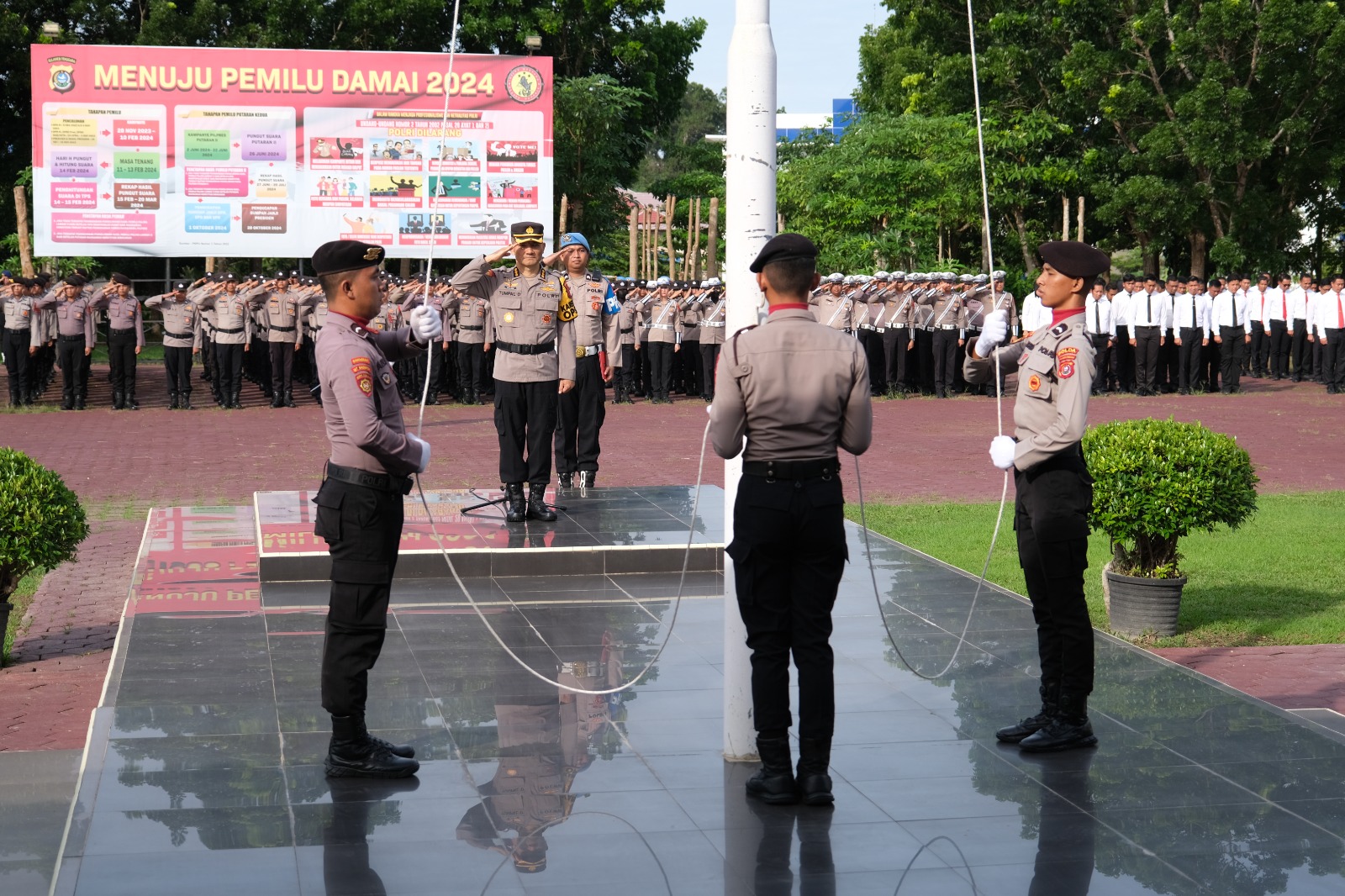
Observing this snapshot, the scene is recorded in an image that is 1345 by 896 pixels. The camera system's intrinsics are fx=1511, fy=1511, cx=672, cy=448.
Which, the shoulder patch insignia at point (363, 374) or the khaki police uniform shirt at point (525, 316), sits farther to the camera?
the khaki police uniform shirt at point (525, 316)

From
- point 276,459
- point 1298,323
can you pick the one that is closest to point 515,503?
point 276,459

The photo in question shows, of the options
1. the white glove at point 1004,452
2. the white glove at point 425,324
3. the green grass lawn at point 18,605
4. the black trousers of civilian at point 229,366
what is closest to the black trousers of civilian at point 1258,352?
the black trousers of civilian at point 229,366

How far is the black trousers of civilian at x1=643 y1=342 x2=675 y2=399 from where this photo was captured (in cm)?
2355

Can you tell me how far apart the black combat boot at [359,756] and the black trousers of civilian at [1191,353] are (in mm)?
21559

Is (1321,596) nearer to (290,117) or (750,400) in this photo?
(750,400)

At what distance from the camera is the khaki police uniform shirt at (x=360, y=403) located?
4.93m

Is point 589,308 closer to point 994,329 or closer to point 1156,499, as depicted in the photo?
point 1156,499

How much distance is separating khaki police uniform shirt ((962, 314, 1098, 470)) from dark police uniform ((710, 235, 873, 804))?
85 centimetres

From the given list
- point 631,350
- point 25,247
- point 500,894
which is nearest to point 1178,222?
point 631,350

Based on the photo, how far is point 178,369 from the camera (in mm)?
21984

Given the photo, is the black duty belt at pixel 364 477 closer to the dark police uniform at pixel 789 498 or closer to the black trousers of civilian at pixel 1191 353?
the dark police uniform at pixel 789 498

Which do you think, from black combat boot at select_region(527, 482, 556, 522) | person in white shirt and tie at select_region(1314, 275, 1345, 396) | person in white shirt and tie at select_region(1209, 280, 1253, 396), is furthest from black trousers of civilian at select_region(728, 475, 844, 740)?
person in white shirt and tie at select_region(1314, 275, 1345, 396)

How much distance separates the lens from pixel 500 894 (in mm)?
3914

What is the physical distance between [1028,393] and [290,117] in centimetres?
1909
